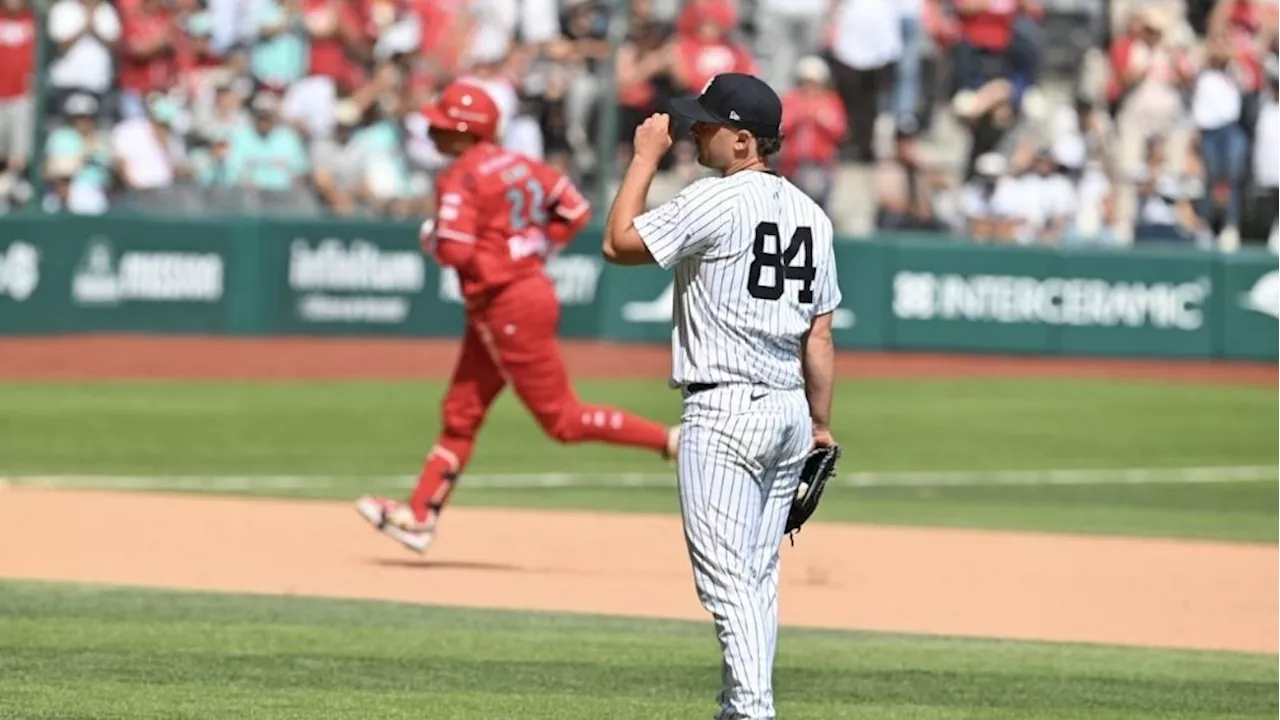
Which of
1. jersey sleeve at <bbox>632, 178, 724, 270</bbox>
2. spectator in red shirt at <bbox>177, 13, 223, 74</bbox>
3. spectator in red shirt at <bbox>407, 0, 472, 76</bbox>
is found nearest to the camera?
jersey sleeve at <bbox>632, 178, 724, 270</bbox>

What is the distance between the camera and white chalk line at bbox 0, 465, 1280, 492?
14.7m

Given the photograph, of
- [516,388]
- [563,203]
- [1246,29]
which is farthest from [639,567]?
[1246,29]

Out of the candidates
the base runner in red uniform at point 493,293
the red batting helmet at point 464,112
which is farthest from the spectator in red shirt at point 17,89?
the red batting helmet at point 464,112

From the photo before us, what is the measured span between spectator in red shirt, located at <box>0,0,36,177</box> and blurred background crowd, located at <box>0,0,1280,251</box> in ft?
0.07

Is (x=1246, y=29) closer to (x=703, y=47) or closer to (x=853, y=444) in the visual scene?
(x=703, y=47)

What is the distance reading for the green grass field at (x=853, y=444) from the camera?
1493 cm

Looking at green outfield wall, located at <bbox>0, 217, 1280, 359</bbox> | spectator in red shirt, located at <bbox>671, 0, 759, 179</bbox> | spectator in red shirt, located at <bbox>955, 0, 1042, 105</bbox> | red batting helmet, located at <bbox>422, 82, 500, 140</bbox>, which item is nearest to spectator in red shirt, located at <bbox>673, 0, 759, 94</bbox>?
spectator in red shirt, located at <bbox>671, 0, 759, 179</bbox>

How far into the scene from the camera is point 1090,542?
526 inches

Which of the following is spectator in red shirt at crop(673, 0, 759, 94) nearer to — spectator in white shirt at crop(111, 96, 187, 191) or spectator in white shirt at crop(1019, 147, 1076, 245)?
spectator in white shirt at crop(1019, 147, 1076, 245)

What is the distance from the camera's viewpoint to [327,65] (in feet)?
76.3

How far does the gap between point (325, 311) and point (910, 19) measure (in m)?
6.52

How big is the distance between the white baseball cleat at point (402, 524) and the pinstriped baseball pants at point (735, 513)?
15.6 ft

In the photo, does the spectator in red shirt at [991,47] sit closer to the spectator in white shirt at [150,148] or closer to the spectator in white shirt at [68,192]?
the spectator in white shirt at [150,148]

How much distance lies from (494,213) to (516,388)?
2.70 ft
